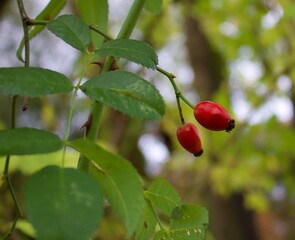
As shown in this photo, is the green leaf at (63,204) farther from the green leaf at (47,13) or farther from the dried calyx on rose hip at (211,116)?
the green leaf at (47,13)

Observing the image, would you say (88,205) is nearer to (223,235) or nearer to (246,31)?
(246,31)

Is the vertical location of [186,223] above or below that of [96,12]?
below

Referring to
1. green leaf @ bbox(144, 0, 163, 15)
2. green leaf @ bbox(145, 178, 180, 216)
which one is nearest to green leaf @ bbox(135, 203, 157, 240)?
green leaf @ bbox(145, 178, 180, 216)

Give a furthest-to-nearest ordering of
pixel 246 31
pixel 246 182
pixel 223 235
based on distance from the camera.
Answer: pixel 223 235 < pixel 246 31 < pixel 246 182

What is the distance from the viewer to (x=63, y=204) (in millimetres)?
414

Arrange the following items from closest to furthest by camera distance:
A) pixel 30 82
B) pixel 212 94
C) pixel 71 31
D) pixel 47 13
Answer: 1. pixel 30 82
2. pixel 71 31
3. pixel 47 13
4. pixel 212 94

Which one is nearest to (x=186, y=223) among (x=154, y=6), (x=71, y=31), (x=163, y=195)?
(x=163, y=195)

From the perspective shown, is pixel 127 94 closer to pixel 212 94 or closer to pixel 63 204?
pixel 63 204

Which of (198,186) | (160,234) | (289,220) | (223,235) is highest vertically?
(160,234)

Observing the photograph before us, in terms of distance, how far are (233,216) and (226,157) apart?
1.74 m

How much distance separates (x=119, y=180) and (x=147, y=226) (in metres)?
0.21

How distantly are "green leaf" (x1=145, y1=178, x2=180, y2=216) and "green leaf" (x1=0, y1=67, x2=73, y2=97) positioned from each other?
0.68 ft

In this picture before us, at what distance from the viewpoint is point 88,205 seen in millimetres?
417

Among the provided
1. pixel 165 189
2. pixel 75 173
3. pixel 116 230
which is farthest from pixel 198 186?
pixel 75 173
